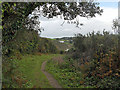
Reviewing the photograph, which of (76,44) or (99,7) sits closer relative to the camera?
(99,7)

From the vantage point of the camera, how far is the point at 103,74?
946cm

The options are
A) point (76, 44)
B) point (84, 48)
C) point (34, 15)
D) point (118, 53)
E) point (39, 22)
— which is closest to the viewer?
point (118, 53)

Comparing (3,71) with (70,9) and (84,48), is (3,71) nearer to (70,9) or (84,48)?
(70,9)

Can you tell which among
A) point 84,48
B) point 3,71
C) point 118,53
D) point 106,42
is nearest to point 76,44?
point 84,48

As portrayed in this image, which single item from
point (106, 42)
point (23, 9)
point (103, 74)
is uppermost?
point (23, 9)

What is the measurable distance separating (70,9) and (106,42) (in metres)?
5.60

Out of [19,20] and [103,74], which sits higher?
[19,20]

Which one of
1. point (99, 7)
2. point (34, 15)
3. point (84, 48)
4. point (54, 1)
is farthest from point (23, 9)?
point (84, 48)

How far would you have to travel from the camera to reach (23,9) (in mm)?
9148

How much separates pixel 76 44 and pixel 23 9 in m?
12.4

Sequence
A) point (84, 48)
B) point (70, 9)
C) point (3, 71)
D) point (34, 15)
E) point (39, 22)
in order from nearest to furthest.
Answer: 1. point (3, 71)
2. point (70, 9)
3. point (34, 15)
4. point (39, 22)
5. point (84, 48)

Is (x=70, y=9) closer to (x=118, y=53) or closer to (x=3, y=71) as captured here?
(x=118, y=53)

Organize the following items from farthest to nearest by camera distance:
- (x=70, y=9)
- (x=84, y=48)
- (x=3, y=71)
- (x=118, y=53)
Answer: (x=84, y=48) → (x=70, y=9) → (x=118, y=53) → (x=3, y=71)

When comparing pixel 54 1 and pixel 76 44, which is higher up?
pixel 54 1
